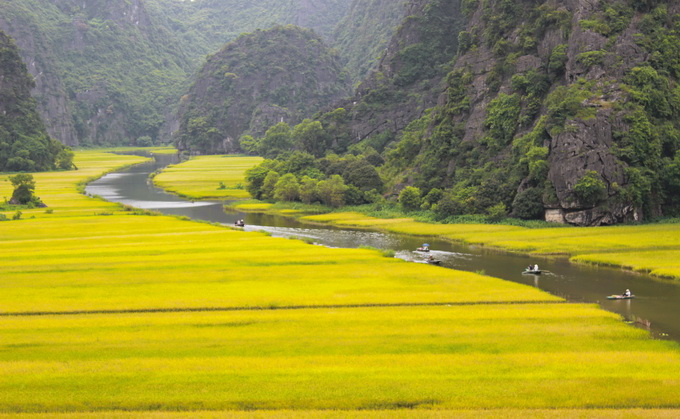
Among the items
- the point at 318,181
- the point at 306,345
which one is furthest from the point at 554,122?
the point at 306,345

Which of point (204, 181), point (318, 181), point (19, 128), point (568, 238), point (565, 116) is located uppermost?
point (19, 128)

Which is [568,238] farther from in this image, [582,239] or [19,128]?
[19,128]

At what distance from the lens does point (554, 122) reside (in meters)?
76.7

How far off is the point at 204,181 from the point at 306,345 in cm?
11896

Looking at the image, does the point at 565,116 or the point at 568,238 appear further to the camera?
the point at 565,116

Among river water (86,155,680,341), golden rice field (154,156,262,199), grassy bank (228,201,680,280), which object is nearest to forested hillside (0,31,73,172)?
golden rice field (154,156,262,199)

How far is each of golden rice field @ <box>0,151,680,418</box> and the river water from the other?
3.10 metres

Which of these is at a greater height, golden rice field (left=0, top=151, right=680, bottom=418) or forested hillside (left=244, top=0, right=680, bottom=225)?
forested hillside (left=244, top=0, right=680, bottom=225)

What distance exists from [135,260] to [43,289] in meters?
10.4

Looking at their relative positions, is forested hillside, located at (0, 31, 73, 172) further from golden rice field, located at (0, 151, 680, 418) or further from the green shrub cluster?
golden rice field, located at (0, 151, 680, 418)

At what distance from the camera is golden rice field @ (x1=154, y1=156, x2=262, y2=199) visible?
122 metres

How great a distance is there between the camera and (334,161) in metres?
114

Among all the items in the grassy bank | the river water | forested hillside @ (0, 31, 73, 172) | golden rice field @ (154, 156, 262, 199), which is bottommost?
the river water

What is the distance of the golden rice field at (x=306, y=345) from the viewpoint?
2305 centimetres
